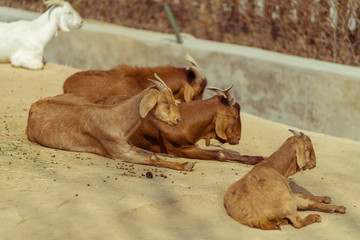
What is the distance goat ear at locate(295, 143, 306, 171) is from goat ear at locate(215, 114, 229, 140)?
175 cm

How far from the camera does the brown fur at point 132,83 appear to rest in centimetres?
986

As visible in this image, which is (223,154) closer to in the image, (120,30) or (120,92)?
(120,92)

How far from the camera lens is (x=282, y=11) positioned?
43.4 ft

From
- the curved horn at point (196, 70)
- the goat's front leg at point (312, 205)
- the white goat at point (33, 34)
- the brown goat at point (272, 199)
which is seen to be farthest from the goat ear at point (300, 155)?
the white goat at point (33, 34)

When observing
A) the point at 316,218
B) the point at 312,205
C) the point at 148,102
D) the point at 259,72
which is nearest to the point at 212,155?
the point at 148,102

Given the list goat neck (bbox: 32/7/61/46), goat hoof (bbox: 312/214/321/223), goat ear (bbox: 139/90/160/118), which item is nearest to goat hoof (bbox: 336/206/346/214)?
goat hoof (bbox: 312/214/321/223)

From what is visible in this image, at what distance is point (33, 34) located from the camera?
13.2 m

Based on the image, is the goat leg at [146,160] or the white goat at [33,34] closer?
the goat leg at [146,160]

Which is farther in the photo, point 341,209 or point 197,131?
point 197,131

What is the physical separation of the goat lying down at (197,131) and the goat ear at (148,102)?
0.71m

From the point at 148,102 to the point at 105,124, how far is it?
0.59 meters

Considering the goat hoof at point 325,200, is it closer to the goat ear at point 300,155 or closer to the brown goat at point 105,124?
the goat ear at point 300,155

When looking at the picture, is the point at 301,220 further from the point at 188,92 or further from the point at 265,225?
the point at 188,92

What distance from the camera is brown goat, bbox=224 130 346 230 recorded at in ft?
20.4
